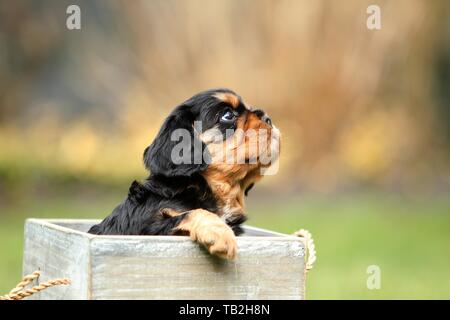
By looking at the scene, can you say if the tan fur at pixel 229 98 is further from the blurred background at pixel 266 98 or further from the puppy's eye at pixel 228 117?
the blurred background at pixel 266 98

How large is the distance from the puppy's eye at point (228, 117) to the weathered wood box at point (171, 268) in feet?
2.10

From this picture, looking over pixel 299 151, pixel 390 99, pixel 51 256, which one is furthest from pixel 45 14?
pixel 51 256

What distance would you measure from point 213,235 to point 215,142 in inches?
25.8

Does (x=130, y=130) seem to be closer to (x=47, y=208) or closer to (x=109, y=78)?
(x=109, y=78)

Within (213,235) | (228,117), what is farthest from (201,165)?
(213,235)

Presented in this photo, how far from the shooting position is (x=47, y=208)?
8414 mm

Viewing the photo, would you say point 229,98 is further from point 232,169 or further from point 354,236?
point 354,236

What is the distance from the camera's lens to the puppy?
3342 millimetres

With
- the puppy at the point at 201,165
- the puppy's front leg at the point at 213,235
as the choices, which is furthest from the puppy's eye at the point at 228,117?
the puppy's front leg at the point at 213,235

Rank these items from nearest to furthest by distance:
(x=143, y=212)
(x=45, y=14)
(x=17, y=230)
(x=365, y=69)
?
(x=143, y=212)
(x=17, y=230)
(x=365, y=69)
(x=45, y=14)

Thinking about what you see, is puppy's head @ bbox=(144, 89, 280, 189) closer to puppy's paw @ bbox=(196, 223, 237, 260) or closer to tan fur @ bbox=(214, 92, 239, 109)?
tan fur @ bbox=(214, 92, 239, 109)

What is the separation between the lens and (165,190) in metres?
3.37

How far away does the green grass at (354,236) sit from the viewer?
20.0 ft

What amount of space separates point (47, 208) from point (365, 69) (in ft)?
14.7
